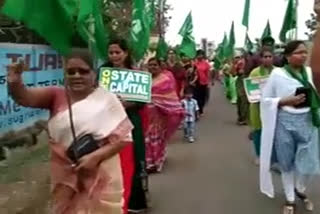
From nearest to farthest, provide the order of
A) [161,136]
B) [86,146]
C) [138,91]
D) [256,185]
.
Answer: [86,146] → [138,91] → [256,185] → [161,136]

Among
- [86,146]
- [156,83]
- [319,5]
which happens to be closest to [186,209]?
[156,83]

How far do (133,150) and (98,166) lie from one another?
2.57 meters

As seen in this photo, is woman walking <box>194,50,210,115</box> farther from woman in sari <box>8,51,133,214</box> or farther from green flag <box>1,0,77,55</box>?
woman in sari <box>8,51,133,214</box>

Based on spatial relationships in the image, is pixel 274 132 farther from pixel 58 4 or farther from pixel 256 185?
pixel 58 4

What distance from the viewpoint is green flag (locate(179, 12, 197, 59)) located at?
20.8 metres

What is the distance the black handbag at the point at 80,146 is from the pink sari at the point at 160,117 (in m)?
5.56

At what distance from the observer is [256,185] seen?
9.88 m

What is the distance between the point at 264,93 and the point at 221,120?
44.9 ft

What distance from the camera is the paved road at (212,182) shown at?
332 inches

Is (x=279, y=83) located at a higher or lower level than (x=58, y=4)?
lower

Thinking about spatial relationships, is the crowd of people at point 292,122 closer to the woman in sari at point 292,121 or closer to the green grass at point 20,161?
the woman in sari at point 292,121

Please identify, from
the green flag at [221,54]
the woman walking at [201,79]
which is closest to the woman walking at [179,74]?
the woman walking at [201,79]

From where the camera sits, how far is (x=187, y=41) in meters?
21.1

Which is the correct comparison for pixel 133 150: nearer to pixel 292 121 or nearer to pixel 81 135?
pixel 292 121
